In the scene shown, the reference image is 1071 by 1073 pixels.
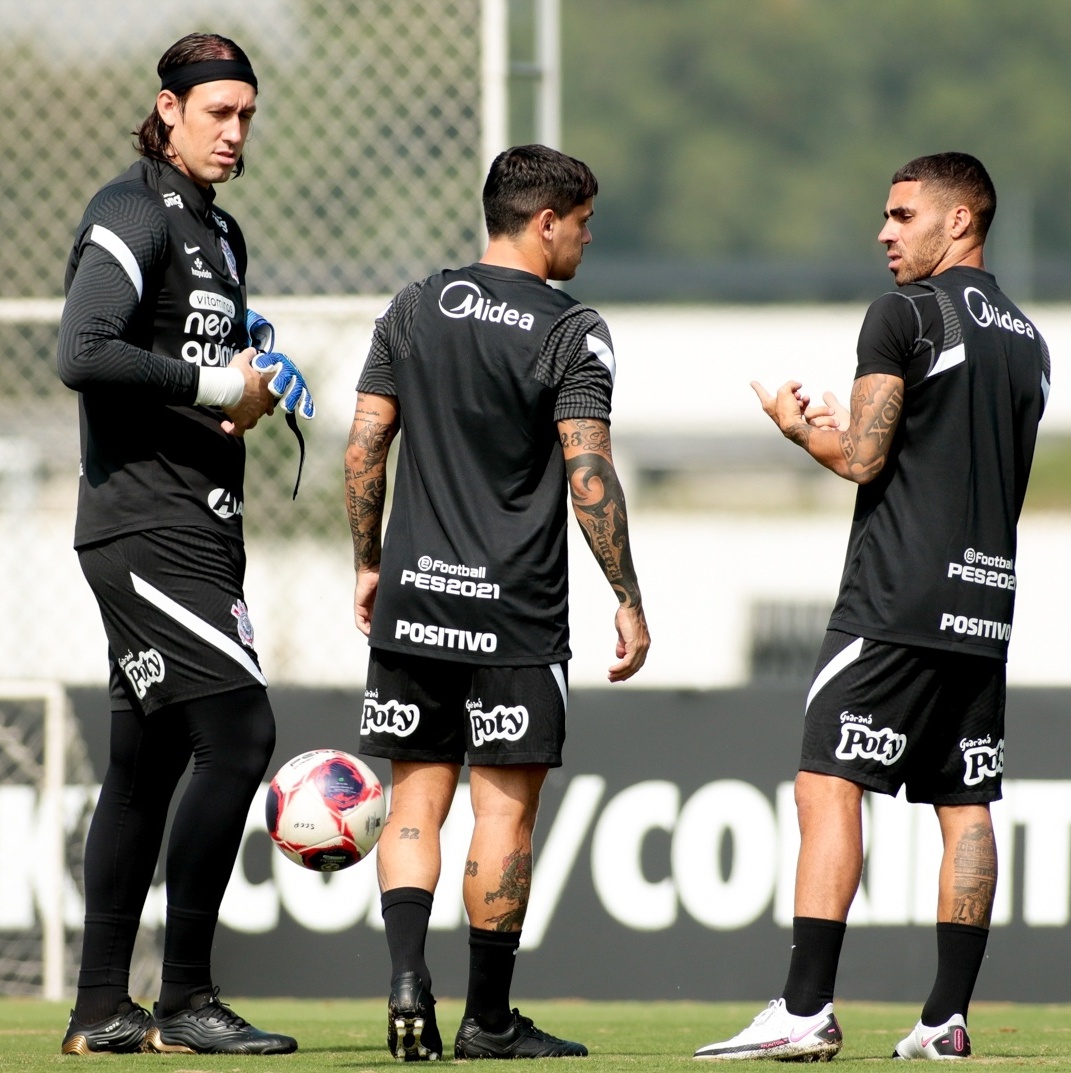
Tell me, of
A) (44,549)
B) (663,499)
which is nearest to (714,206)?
(663,499)

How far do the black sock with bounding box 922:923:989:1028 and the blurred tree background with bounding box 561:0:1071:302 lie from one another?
6741 centimetres

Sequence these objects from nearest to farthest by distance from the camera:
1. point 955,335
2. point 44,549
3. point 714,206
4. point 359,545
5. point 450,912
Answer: point 955,335
point 359,545
point 450,912
point 44,549
point 714,206

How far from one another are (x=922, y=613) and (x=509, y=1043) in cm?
147

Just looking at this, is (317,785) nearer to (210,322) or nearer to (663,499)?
(210,322)

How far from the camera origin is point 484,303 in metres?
4.96

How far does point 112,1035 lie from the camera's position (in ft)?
16.5

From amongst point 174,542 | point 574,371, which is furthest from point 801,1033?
point 174,542

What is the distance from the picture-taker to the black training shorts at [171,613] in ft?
16.4

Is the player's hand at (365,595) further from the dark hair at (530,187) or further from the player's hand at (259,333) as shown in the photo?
the dark hair at (530,187)

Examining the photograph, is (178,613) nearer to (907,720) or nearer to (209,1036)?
(209,1036)

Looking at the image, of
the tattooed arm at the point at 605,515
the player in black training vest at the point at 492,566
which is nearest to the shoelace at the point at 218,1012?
the player in black training vest at the point at 492,566

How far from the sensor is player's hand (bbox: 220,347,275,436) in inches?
197

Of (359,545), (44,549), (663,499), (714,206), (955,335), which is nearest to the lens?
(955,335)

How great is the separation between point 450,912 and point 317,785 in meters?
2.52
